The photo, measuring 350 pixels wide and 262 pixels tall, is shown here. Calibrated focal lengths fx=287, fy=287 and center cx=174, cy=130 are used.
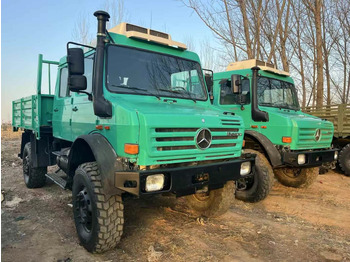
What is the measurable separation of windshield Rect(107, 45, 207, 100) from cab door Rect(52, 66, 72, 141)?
4.79 feet

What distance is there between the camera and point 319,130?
5.55m

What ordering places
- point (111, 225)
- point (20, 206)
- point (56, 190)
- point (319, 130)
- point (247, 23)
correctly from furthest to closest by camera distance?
1. point (247, 23)
2. point (56, 190)
3. point (319, 130)
4. point (20, 206)
5. point (111, 225)

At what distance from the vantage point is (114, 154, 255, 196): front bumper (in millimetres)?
2807

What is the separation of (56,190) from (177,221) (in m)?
3.21

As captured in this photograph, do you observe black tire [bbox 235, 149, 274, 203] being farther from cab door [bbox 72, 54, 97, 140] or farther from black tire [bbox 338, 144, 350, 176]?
black tire [bbox 338, 144, 350, 176]

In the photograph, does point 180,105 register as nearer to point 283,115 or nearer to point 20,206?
point 283,115

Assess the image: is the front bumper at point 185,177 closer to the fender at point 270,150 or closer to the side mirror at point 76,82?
the side mirror at point 76,82

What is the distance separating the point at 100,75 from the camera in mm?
3346

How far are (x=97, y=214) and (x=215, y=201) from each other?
187 cm

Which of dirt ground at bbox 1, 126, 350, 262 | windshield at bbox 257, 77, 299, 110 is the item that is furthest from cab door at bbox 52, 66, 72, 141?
windshield at bbox 257, 77, 299, 110

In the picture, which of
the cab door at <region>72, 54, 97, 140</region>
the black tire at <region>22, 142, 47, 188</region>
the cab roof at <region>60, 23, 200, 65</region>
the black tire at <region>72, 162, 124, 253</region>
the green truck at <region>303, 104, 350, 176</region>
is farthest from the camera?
the green truck at <region>303, 104, 350, 176</region>

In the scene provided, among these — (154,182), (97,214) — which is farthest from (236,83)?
(97,214)

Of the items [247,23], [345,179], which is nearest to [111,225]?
[345,179]

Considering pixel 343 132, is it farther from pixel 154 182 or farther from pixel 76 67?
pixel 76 67
